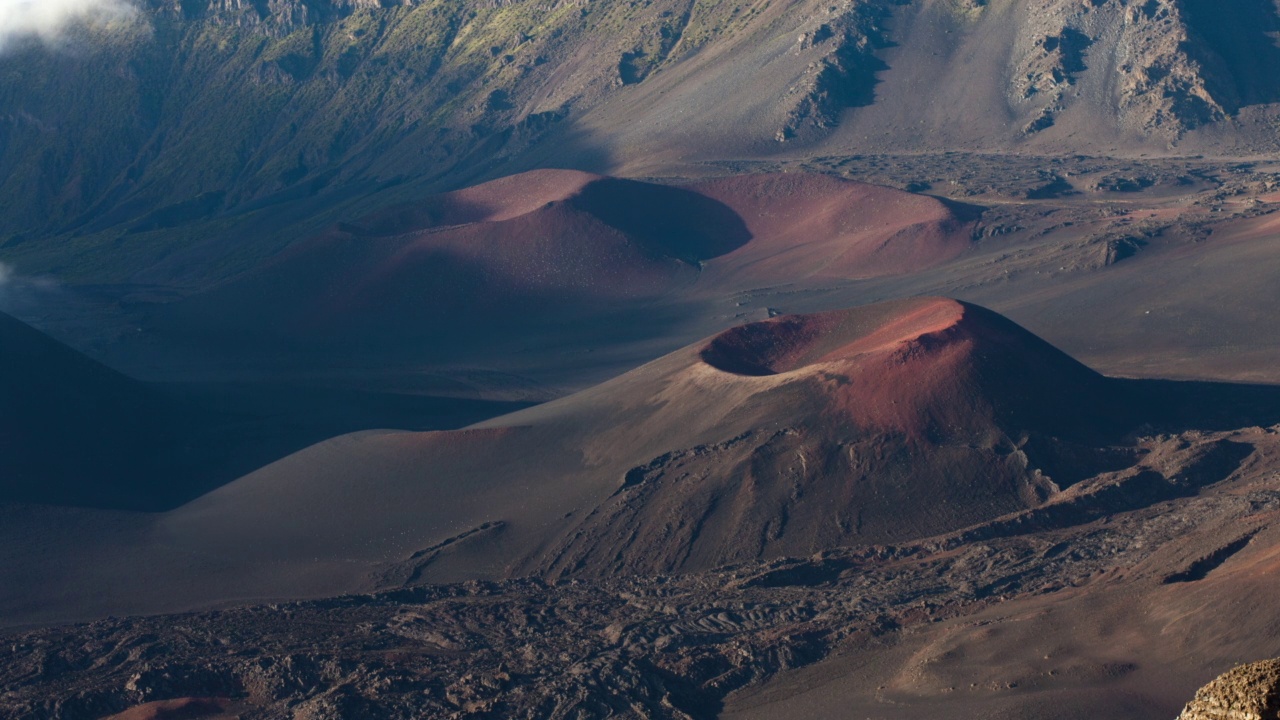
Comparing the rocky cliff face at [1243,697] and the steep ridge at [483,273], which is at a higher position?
the steep ridge at [483,273]

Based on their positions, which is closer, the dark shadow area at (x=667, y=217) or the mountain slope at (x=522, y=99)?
the dark shadow area at (x=667, y=217)

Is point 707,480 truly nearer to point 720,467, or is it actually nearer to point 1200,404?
point 720,467

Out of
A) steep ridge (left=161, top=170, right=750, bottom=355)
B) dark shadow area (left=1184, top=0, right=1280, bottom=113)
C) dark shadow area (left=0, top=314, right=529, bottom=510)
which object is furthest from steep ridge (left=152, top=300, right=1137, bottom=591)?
dark shadow area (left=1184, top=0, right=1280, bottom=113)

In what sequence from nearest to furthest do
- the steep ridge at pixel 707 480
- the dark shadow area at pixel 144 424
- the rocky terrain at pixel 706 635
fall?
the rocky terrain at pixel 706 635 → the steep ridge at pixel 707 480 → the dark shadow area at pixel 144 424

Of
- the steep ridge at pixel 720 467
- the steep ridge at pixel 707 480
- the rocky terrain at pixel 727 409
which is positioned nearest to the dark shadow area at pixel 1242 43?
the rocky terrain at pixel 727 409

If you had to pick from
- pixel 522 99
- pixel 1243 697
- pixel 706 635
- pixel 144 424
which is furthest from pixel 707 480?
pixel 522 99

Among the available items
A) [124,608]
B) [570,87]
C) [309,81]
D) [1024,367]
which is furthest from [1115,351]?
[309,81]

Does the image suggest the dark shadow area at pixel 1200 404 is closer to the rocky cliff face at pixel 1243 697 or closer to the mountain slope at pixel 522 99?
the rocky cliff face at pixel 1243 697
